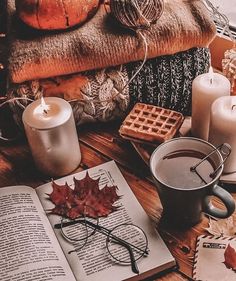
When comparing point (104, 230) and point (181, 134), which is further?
point (181, 134)

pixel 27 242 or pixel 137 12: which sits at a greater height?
pixel 137 12

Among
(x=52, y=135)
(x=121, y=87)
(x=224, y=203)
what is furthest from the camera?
(x=121, y=87)

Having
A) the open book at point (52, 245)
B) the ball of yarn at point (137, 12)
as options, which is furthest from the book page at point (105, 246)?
the ball of yarn at point (137, 12)

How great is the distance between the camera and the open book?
0.78 metres

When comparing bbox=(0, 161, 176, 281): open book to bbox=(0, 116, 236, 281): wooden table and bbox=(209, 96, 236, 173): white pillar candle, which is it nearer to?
bbox=(0, 116, 236, 281): wooden table

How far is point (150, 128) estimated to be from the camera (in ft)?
2.99

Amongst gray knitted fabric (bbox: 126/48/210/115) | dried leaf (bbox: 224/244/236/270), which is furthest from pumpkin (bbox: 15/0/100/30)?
dried leaf (bbox: 224/244/236/270)

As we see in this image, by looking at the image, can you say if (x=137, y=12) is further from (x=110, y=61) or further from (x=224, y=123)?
(x=224, y=123)

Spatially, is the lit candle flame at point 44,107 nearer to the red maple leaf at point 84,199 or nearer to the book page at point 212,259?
the red maple leaf at point 84,199

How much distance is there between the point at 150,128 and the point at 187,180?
161mm

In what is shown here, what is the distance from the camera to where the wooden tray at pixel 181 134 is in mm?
878

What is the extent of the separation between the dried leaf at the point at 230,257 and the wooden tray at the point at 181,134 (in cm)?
13

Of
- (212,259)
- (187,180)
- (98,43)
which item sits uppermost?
(98,43)

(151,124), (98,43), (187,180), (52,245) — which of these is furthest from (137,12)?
(52,245)
